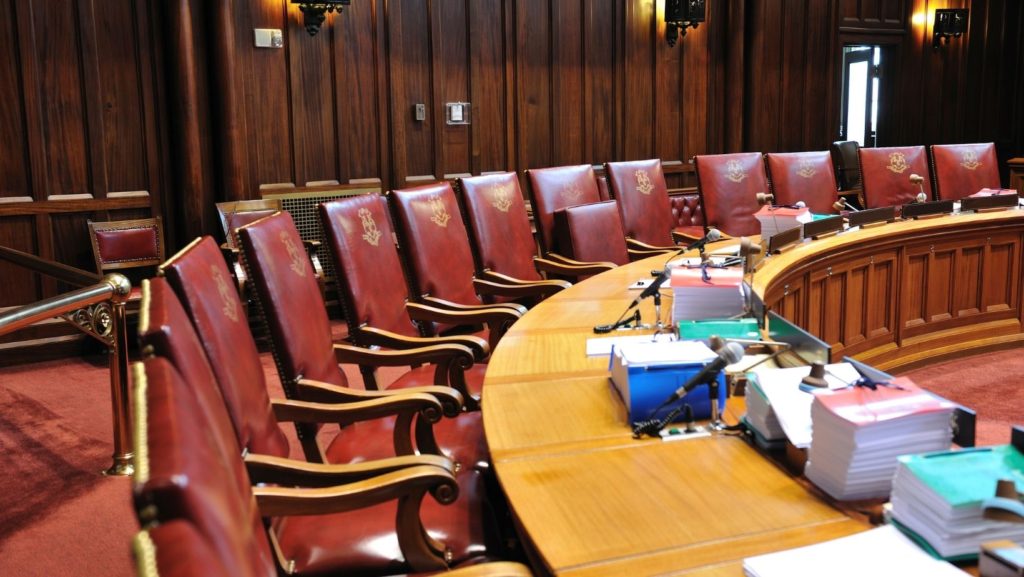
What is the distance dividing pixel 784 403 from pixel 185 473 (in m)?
1.13

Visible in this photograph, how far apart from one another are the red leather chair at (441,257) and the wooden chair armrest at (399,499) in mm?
1501

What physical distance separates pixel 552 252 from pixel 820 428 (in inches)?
113

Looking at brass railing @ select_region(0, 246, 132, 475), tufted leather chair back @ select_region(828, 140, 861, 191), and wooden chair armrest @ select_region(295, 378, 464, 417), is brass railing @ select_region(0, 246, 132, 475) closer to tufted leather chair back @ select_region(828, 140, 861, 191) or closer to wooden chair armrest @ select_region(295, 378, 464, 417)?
wooden chair armrest @ select_region(295, 378, 464, 417)

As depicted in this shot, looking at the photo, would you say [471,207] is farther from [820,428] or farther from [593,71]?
[593,71]

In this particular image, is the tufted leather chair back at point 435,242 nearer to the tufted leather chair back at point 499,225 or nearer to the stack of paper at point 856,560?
the tufted leather chair back at point 499,225

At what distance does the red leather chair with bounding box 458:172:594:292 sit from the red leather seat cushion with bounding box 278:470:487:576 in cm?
181

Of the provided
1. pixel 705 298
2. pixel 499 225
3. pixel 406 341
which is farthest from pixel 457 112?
pixel 705 298

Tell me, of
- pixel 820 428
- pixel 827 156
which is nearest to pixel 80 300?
pixel 820 428

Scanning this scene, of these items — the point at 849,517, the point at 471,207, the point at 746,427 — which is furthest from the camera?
the point at 471,207

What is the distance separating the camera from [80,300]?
313cm

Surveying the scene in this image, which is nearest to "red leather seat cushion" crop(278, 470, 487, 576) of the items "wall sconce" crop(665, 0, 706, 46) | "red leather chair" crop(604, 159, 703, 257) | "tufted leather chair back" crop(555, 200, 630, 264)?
"tufted leather chair back" crop(555, 200, 630, 264)

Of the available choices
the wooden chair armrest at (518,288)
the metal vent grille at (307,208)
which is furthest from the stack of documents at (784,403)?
the metal vent grille at (307,208)

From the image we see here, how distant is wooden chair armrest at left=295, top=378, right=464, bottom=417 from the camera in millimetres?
2201

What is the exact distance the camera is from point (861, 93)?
9852mm
